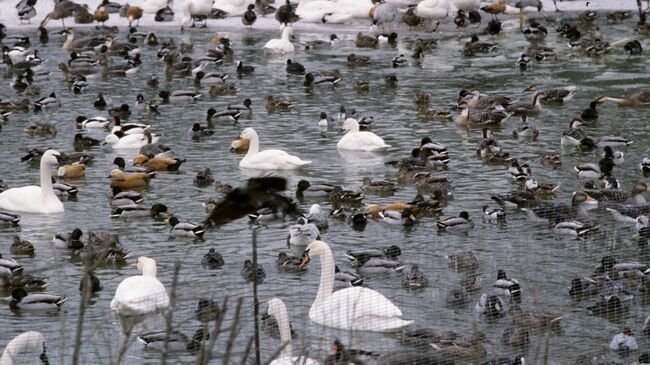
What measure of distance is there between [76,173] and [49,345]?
676 cm

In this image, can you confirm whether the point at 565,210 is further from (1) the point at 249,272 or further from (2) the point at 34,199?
(2) the point at 34,199

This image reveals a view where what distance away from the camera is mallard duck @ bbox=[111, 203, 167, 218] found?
1434 cm

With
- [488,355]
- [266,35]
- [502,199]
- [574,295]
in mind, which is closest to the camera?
[488,355]

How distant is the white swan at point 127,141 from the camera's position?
60.6ft

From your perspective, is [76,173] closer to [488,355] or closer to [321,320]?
[321,320]

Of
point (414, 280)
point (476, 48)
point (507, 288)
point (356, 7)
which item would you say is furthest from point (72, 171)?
point (356, 7)

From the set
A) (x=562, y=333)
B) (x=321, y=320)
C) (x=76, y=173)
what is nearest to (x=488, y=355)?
(x=562, y=333)

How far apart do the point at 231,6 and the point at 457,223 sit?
1940cm

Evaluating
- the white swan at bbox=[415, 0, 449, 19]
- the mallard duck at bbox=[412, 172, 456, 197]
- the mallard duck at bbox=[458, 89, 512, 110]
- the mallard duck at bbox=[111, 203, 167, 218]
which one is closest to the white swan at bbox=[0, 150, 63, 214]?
the mallard duck at bbox=[111, 203, 167, 218]

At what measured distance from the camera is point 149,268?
37.9 ft

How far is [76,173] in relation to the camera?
54.4 feet

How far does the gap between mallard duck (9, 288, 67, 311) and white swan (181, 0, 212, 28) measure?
19550mm

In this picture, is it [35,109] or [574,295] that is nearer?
[574,295]

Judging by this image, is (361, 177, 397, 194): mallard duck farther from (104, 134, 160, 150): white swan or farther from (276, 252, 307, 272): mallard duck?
(104, 134, 160, 150): white swan
